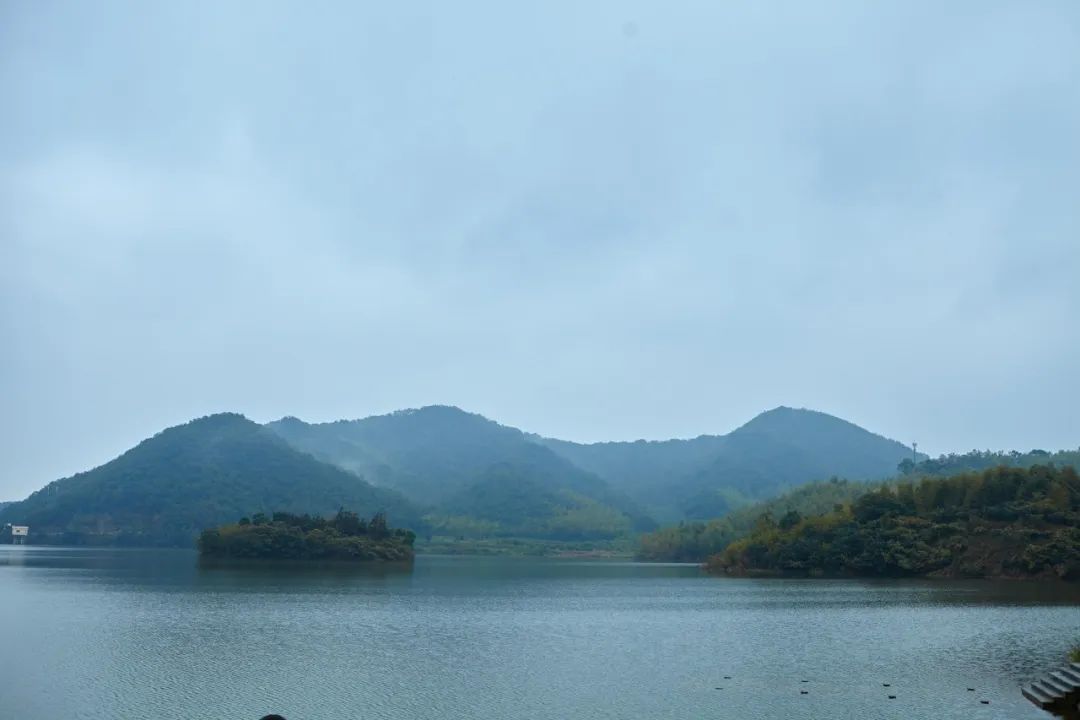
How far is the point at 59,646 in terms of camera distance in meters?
33.9

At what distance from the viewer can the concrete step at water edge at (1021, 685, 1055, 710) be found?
919 inches

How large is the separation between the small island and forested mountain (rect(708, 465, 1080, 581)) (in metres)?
Result: 47.2

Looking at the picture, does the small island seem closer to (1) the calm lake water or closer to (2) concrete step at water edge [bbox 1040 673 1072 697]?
(1) the calm lake water

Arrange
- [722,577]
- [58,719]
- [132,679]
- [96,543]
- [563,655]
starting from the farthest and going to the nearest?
[96,543], [722,577], [563,655], [132,679], [58,719]

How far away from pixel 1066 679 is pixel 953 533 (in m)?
64.1

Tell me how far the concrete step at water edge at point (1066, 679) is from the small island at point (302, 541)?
97.0 metres

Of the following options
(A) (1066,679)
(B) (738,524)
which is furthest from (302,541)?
(A) (1066,679)


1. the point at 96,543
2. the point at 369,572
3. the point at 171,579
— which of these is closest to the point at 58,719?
the point at 171,579

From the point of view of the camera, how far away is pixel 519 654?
33.4 meters

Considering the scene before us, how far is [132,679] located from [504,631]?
55.4 ft

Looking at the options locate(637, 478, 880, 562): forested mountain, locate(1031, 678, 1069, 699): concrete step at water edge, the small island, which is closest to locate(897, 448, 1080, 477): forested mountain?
locate(637, 478, 880, 562): forested mountain

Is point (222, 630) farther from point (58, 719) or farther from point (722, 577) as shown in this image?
point (722, 577)

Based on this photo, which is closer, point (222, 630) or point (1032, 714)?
point (1032, 714)

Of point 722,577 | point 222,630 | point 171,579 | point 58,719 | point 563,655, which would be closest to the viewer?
point 58,719
